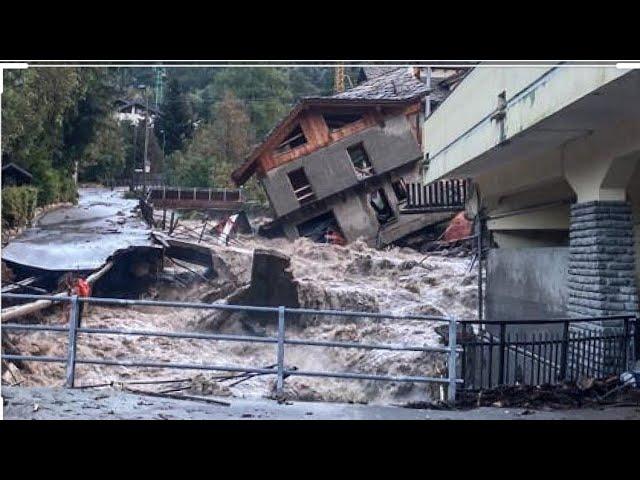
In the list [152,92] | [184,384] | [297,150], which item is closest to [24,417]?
[184,384]

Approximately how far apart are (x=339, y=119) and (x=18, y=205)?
121 inches

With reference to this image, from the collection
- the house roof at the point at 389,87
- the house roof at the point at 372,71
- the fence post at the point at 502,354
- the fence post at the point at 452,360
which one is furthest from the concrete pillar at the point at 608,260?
the house roof at the point at 372,71

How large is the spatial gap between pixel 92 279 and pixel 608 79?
4754mm

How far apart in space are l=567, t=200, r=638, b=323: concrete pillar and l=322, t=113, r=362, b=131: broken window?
7.78 feet

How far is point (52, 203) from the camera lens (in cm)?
678

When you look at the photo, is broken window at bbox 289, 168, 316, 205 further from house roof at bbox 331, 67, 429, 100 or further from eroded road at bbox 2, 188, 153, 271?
eroded road at bbox 2, 188, 153, 271

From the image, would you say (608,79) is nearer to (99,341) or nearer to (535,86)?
A: (535,86)

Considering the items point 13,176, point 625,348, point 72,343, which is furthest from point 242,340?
point 625,348

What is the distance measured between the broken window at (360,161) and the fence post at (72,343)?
115 inches

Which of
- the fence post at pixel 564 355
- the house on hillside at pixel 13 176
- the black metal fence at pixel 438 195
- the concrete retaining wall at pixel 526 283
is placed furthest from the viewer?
the concrete retaining wall at pixel 526 283

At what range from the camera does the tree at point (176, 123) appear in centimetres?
691

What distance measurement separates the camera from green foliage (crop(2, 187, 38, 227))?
6.36 meters

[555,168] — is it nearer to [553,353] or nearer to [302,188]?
[553,353]

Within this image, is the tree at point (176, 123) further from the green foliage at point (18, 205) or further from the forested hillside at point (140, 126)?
the green foliage at point (18, 205)
